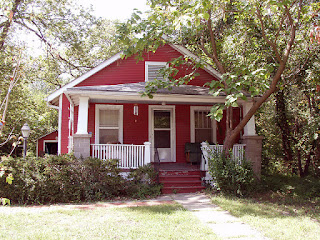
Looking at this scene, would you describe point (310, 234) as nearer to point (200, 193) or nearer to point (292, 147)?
point (200, 193)

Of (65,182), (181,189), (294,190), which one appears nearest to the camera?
(65,182)

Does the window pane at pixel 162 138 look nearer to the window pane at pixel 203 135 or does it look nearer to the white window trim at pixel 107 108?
the window pane at pixel 203 135

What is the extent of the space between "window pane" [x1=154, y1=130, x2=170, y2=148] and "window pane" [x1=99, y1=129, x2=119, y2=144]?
159 cm

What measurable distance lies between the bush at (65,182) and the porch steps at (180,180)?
0.74 metres

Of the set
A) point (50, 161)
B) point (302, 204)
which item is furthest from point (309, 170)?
point (50, 161)

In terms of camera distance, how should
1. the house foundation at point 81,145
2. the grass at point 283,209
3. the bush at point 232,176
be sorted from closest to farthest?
the grass at point 283,209 < the bush at point 232,176 < the house foundation at point 81,145

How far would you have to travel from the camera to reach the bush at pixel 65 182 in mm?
7367

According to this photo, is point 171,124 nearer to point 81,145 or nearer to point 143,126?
point 143,126

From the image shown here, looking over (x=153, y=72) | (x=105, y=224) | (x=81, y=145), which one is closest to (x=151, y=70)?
(x=153, y=72)

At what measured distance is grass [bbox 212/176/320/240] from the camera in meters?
5.07

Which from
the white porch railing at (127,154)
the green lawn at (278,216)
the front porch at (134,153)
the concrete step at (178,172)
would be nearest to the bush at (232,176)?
the green lawn at (278,216)

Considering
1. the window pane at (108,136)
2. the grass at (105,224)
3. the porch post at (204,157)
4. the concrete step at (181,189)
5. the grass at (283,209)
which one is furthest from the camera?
the window pane at (108,136)

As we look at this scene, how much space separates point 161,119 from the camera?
38.6ft

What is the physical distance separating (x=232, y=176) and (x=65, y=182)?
4669 mm
